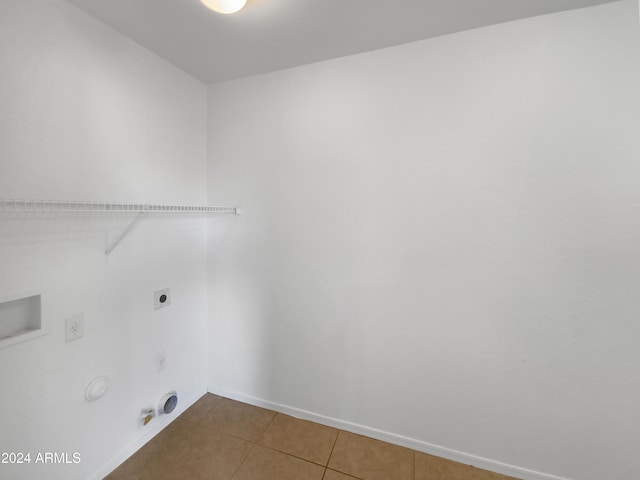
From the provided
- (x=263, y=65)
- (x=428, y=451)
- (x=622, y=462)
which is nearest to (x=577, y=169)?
(x=622, y=462)

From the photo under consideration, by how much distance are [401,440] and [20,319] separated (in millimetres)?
2126

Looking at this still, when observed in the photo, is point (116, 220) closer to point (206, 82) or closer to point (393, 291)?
point (206, 82)

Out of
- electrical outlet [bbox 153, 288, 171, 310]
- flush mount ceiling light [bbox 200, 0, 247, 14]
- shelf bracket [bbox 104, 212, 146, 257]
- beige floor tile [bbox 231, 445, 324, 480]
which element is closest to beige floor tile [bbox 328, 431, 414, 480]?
beige floor tile [bbox 231, 445, 324, 480]

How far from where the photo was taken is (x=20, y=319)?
1098 mm

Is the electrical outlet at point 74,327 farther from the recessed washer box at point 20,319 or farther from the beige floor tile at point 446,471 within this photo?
the beige floor tile at point 446,471

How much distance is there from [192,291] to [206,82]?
1.63 meters

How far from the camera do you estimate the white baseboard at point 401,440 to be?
4.64ft

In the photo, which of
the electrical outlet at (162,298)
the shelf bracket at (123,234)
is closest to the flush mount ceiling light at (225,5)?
the shelf bracket at (123,234)

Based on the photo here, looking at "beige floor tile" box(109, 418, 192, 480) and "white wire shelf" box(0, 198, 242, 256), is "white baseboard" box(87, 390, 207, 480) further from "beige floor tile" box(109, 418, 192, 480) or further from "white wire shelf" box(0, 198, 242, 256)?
"white wire shelf" box(0, 198, 242, 256)

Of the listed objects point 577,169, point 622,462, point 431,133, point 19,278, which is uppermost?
point 431,133

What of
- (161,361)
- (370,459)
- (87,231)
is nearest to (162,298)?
(161,361)

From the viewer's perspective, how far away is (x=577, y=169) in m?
1.27

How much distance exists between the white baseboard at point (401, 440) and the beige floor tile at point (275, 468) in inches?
12.0

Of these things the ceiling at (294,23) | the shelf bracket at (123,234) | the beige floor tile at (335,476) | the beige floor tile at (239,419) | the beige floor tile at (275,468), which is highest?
the ceiling at (294,23)
